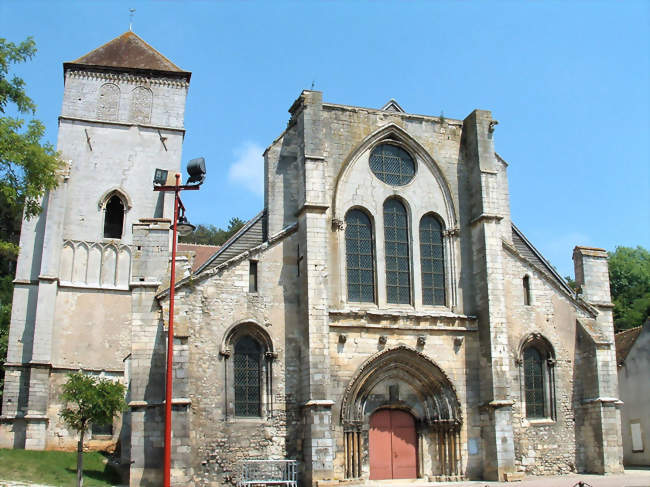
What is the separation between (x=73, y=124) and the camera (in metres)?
32.2

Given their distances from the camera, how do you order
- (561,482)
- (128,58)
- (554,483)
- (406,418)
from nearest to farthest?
(554,483) → (561,482) → (406,418) → (128,58)

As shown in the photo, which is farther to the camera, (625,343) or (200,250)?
(200,250)

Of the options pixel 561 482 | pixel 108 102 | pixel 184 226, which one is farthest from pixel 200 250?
pixel 561 482

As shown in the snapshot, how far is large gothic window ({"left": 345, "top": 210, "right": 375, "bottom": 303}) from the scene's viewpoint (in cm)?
2092

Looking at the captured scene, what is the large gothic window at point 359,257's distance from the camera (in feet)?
68.6

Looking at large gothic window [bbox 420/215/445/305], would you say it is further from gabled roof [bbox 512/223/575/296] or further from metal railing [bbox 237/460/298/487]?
metal railing [bbox 237/460/298/487]

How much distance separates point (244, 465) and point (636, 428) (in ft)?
56.8

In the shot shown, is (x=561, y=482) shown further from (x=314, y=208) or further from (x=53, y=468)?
(x=53, y=468)

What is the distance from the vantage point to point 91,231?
30.6 metres

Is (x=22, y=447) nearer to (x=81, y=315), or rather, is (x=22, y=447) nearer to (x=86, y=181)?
(x=81, y=315)

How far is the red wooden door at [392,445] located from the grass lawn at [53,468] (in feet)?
25.2

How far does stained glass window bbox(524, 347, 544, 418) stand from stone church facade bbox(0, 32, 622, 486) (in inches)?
1.5

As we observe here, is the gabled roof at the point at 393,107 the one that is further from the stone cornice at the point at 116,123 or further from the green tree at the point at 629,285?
the green tree at the point at 629,285

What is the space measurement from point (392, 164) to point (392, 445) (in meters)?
8.35
